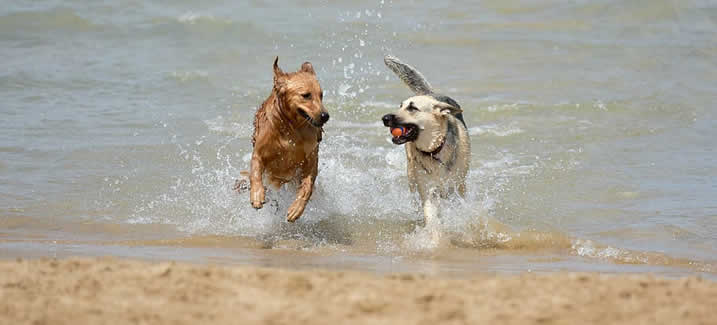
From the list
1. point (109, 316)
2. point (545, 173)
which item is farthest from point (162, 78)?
point (109, 316)

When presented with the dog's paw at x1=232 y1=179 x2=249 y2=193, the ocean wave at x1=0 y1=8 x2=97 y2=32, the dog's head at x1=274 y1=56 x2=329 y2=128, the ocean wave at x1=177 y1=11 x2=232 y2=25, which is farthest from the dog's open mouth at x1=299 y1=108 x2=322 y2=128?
the ocean wave at x1=0 y1=8 x2=97 y2=32

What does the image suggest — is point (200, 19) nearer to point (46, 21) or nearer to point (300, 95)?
point (46, 21)

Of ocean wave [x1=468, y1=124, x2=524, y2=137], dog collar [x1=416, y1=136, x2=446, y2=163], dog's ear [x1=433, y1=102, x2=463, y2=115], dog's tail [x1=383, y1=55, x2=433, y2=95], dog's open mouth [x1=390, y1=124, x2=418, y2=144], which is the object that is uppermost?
dog's tail [x1=383, y1=55, x2=433, y2=95]

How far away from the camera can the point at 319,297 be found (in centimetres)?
421

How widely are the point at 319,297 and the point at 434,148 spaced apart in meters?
3.32

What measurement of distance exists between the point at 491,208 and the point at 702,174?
2.49 meters

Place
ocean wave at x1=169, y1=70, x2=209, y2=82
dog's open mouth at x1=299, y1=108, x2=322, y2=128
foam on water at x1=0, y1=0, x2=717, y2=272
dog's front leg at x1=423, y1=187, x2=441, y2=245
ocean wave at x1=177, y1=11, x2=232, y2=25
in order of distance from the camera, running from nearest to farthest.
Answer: dog's open mouth at x1=299, y1=108, x2=322, y2=128 < dog's front leg at x1=423, y1=187, x2=441, y2=245 < foam on water at x1=0, y1=0, x2=717, y2=272 < ocean wave at x1=169, y1=70, x2=209, y2=82 < ocean wave at x1=177, y1=11, x2=232, y2=25

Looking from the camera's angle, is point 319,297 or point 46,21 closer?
point 319,297

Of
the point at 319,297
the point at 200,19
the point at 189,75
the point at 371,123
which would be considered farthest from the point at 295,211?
the point at 200,19

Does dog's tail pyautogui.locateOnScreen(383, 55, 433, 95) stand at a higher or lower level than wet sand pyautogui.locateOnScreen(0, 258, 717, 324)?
higher

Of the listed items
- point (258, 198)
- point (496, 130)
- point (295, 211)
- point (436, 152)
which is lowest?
point (496, 130)

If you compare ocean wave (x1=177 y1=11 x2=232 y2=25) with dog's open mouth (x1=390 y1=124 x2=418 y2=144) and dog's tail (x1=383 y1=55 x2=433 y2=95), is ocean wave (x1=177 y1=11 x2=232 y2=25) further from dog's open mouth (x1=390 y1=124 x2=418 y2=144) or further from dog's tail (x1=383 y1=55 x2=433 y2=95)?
dog's open mouth (x1=390 y1=124 x2=418 y2=144)

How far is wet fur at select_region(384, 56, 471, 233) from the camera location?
7258 mm

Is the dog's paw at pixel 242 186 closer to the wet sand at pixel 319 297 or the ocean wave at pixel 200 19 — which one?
the wet sand at pixel 319 297
